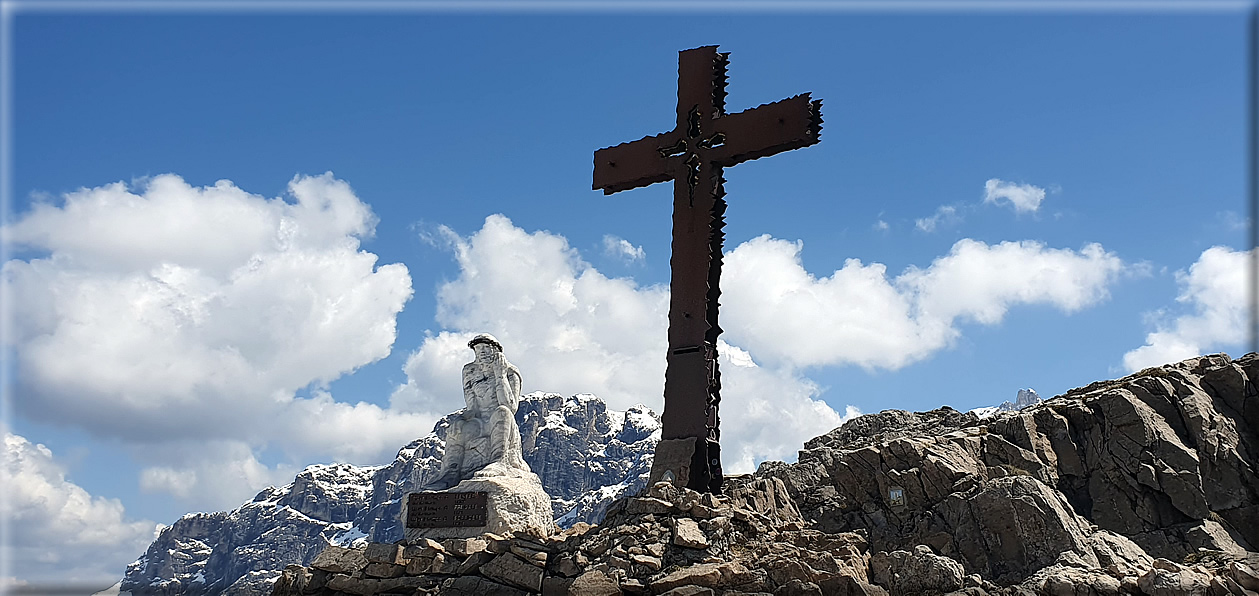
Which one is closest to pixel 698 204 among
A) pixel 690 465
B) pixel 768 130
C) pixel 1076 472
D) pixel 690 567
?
pixel 768 130

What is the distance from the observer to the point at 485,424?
16.4 m

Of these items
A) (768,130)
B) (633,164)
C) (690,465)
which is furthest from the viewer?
(633,164)

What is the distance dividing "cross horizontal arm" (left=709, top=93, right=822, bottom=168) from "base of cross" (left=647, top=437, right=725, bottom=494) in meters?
4.36

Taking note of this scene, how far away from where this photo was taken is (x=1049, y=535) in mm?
12562

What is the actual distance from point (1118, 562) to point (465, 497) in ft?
29.7

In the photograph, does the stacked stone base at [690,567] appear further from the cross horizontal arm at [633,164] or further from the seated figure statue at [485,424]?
the cross horizontal arm at [633,164]

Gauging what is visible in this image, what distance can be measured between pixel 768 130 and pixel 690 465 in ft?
16.8

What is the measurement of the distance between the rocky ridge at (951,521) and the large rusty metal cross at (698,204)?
875 millimetres

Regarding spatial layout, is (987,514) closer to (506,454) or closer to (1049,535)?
(1049,535)

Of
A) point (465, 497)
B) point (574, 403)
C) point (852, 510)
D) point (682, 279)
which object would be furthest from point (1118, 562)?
point (574, 403)

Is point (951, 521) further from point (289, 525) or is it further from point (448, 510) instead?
point (289, 525)

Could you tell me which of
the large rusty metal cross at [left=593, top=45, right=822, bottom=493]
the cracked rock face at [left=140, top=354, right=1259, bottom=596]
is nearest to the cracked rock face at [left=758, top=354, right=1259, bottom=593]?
the cracked rock face at [left=140, top=354, right=1259, bottom=596]

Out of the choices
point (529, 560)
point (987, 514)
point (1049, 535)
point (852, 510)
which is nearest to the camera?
point (529, 560)

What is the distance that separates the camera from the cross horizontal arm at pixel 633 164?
590 inches
